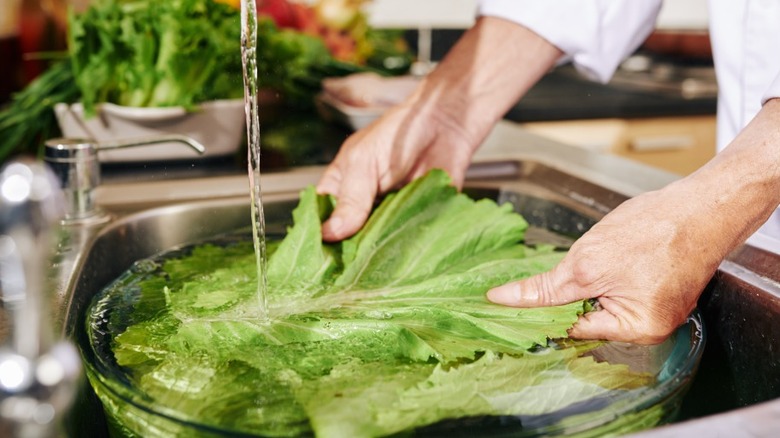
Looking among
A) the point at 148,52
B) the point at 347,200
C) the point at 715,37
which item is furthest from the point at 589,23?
the point at 148,52

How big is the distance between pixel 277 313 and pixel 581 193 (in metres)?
0.56

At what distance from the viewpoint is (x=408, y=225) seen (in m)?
0.90

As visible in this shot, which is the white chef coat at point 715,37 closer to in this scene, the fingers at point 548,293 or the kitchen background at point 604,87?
the fingers at point 548,293

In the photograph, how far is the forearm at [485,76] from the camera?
1.10 metres

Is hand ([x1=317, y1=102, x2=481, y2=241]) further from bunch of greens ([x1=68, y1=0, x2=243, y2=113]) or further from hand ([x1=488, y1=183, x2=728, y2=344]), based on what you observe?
bunch of greens ([x1=68, y1=0, x2=243, y2=113])

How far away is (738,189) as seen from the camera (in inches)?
28.1

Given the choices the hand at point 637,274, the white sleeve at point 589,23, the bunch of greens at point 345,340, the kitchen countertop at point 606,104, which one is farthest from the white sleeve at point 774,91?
the kitchen countertop at point 606,104

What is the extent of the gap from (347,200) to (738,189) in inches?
17.7

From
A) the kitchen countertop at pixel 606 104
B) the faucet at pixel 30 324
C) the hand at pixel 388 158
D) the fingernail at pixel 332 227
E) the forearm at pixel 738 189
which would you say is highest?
the faucet at pixel 30 324

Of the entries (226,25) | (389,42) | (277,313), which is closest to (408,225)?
(277,313)

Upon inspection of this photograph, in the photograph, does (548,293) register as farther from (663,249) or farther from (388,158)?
(388,158)

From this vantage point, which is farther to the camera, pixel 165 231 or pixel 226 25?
pixel 226 25

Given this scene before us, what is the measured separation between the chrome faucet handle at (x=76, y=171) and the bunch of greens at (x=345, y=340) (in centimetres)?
18

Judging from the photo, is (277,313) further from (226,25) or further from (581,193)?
(226,25)
